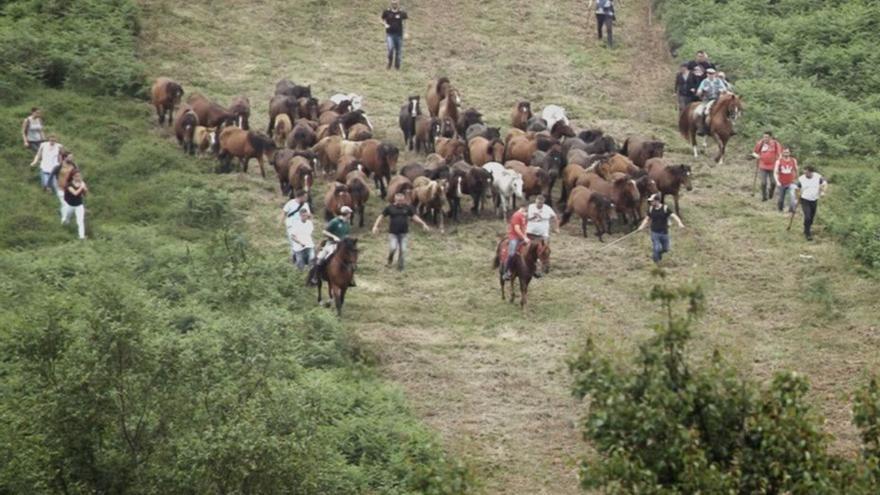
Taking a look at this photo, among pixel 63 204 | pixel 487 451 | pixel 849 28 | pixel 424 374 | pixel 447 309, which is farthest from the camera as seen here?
pixel 849 28

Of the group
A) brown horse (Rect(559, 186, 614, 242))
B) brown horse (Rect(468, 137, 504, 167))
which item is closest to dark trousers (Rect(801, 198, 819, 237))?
brown horse (Rect(559, 186, 614, 242))

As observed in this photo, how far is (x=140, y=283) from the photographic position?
26.7 meters

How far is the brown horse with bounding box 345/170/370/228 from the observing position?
1193 inches

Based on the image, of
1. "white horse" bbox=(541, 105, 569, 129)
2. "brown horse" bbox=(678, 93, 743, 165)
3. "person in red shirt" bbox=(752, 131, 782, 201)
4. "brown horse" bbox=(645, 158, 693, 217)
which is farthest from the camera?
"white horse" bbox=(541, 105, 569, 129)

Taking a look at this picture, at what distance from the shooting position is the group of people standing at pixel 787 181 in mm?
29250

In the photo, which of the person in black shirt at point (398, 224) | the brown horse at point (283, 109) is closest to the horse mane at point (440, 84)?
the brown horse at point (283, 109)

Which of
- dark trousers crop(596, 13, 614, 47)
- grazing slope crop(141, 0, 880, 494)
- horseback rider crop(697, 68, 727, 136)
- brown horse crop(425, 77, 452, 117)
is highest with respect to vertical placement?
dark trousers crop(596, 13, 614, 47)

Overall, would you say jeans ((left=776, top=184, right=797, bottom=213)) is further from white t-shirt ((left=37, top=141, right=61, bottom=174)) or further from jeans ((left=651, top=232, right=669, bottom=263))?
white t-shirt ((left=37, top=141, right=61, bottom=174))

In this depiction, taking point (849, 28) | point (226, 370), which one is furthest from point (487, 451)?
point (849, 28)

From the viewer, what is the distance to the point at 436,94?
36.2 m

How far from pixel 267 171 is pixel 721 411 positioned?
20.7m

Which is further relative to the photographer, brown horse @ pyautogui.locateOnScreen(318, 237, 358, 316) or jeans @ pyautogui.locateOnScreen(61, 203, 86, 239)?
jeans @ pyautogui.locateOnScreen(61, 203, 86, 239)

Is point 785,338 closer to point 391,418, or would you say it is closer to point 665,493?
point 391,418

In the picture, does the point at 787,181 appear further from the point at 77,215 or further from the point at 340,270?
the point at 77,215
